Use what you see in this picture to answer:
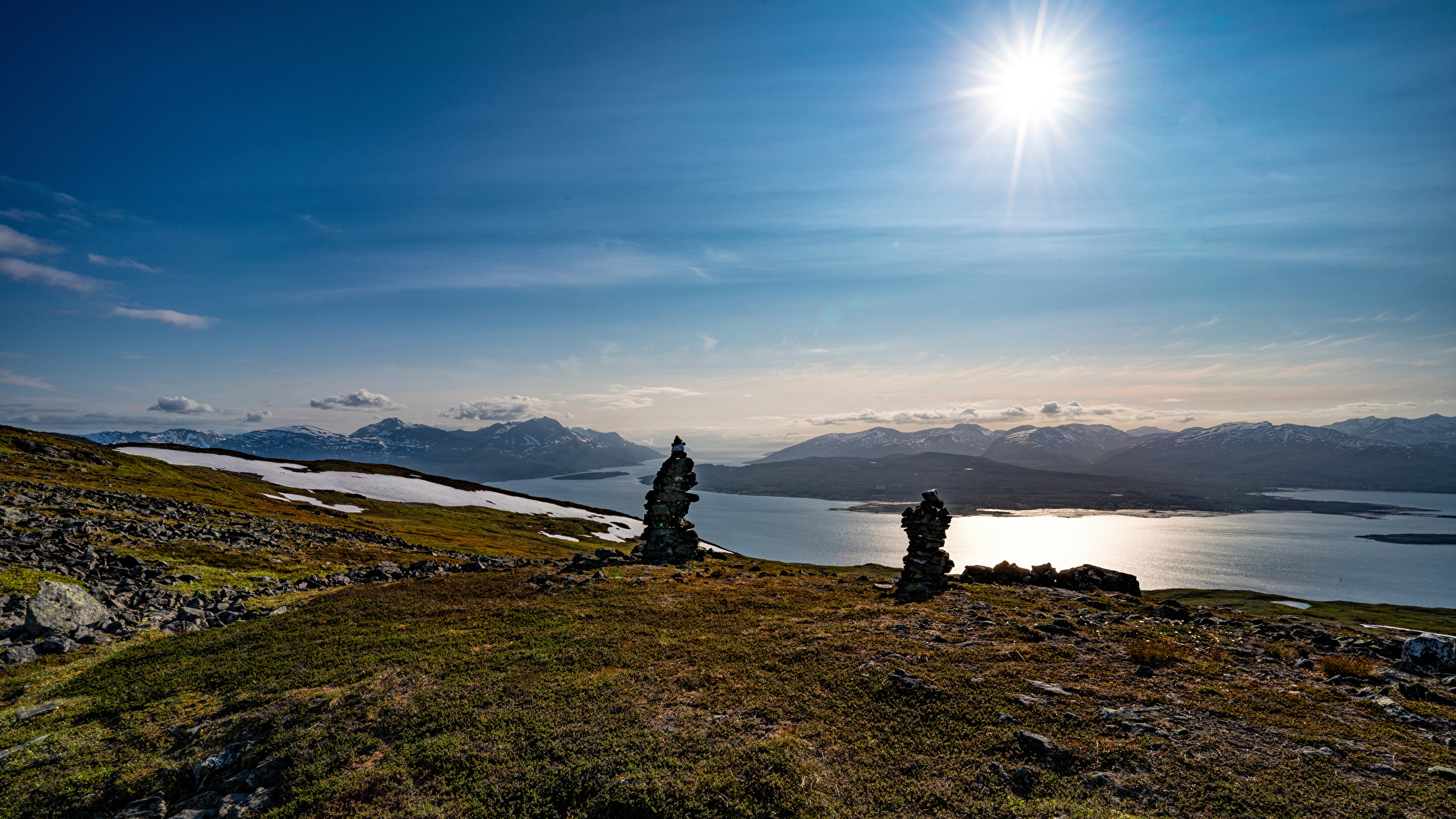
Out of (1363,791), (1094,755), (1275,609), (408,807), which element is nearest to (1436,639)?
(1363,791)

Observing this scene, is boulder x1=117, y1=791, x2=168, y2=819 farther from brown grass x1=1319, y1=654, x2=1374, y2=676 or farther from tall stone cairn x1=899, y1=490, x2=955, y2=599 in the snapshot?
brown grass x1=1319, y1=654, x2=1374, y2=676

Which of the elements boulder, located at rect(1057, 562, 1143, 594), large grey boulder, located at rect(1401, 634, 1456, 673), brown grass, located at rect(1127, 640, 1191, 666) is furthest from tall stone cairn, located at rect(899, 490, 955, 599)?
large grey boulder, located at rect(1401, 634, 1456, 673)

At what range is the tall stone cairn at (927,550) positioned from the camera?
30.2 metres

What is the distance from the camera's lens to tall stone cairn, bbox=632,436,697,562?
4019cm

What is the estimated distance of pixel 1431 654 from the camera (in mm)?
16766

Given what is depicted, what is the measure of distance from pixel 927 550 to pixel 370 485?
131618 mm

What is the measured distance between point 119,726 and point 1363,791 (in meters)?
28.3

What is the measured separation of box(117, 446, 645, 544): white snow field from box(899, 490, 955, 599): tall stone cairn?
8623cm

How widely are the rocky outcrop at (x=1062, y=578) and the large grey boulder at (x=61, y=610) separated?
43367mm

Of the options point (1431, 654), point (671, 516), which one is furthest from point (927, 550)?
point (671, 516)

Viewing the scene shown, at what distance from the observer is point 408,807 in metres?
10.4

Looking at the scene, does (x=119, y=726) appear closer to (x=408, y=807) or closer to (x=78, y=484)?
(x=408, y=807)

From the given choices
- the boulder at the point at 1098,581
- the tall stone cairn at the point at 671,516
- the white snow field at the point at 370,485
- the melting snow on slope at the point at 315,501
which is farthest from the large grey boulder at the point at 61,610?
the white snow field at the point at 370,485

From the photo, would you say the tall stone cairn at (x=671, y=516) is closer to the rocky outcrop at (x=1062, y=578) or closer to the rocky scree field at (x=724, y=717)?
the rocky scree field at (x=724, y=717)
